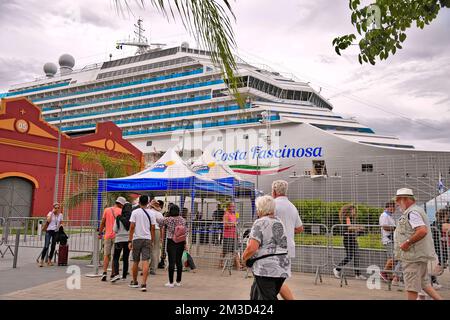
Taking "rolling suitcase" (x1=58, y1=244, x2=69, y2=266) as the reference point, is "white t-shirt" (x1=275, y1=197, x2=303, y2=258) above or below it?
above

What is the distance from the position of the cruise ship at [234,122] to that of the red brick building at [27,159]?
7.36 feet

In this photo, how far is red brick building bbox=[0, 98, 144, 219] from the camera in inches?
922

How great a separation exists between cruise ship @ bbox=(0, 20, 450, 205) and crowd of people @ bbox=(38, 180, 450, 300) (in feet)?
5.59

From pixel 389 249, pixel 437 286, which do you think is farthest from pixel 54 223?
pixel 437 286

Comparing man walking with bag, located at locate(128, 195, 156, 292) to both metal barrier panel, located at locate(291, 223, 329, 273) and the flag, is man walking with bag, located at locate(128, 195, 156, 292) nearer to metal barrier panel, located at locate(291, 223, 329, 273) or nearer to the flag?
metal barrier panel, located at locate(291, 223, 329, 273)

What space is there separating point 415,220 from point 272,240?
201cm

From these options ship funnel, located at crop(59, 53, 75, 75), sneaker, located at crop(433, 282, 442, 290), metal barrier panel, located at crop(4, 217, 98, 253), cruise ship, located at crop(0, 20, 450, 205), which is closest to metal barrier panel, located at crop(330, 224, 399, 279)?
sneaker, located at crop(433, 282, 442, 290)

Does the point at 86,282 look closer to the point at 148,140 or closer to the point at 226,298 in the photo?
the point at 226,298

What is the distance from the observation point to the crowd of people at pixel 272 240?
3.82 metres

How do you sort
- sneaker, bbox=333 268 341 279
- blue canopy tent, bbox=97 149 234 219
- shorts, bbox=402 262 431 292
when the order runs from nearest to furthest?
shorts, bbox=402 262 431 292 → sneaker, bbox=333 268 341 279 → blue canopy tent, bbox=97 149 234 219

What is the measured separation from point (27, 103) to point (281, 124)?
51.9 feet

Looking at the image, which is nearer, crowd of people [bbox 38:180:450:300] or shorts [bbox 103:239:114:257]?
crowd of people [bbox 38:180:450:300]

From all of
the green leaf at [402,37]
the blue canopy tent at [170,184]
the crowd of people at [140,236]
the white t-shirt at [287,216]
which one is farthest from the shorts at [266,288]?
the blue canopy tent at [170,184]
